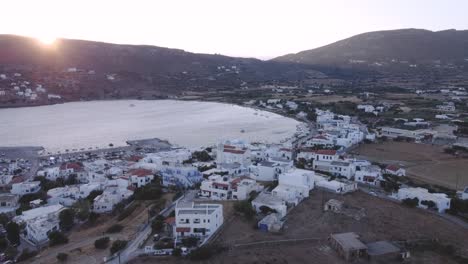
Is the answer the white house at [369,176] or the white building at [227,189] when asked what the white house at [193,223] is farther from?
the white house at [369,176]

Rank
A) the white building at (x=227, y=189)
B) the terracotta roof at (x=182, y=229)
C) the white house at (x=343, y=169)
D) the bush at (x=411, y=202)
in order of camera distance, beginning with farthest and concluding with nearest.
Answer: the white house at (x=343, y=169), the white building at (x=227, y=189), the bush at (x=411, y=202), the terracotta roof at (x=182, y=229)

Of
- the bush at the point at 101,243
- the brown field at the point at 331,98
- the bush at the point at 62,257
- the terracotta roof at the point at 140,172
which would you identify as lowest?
the bush at the point at 62,257

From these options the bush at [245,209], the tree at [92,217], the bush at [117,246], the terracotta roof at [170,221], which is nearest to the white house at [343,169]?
the bush at [245,209]

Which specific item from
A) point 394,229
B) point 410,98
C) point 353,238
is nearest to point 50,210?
point 353,238

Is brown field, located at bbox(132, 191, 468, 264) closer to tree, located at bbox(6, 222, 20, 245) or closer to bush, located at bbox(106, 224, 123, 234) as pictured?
bush, located at bbox(106, 224, 123, 234)

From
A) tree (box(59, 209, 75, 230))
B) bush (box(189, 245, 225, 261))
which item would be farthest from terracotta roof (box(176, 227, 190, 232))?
tree (box(59, 209, 75, 230))
